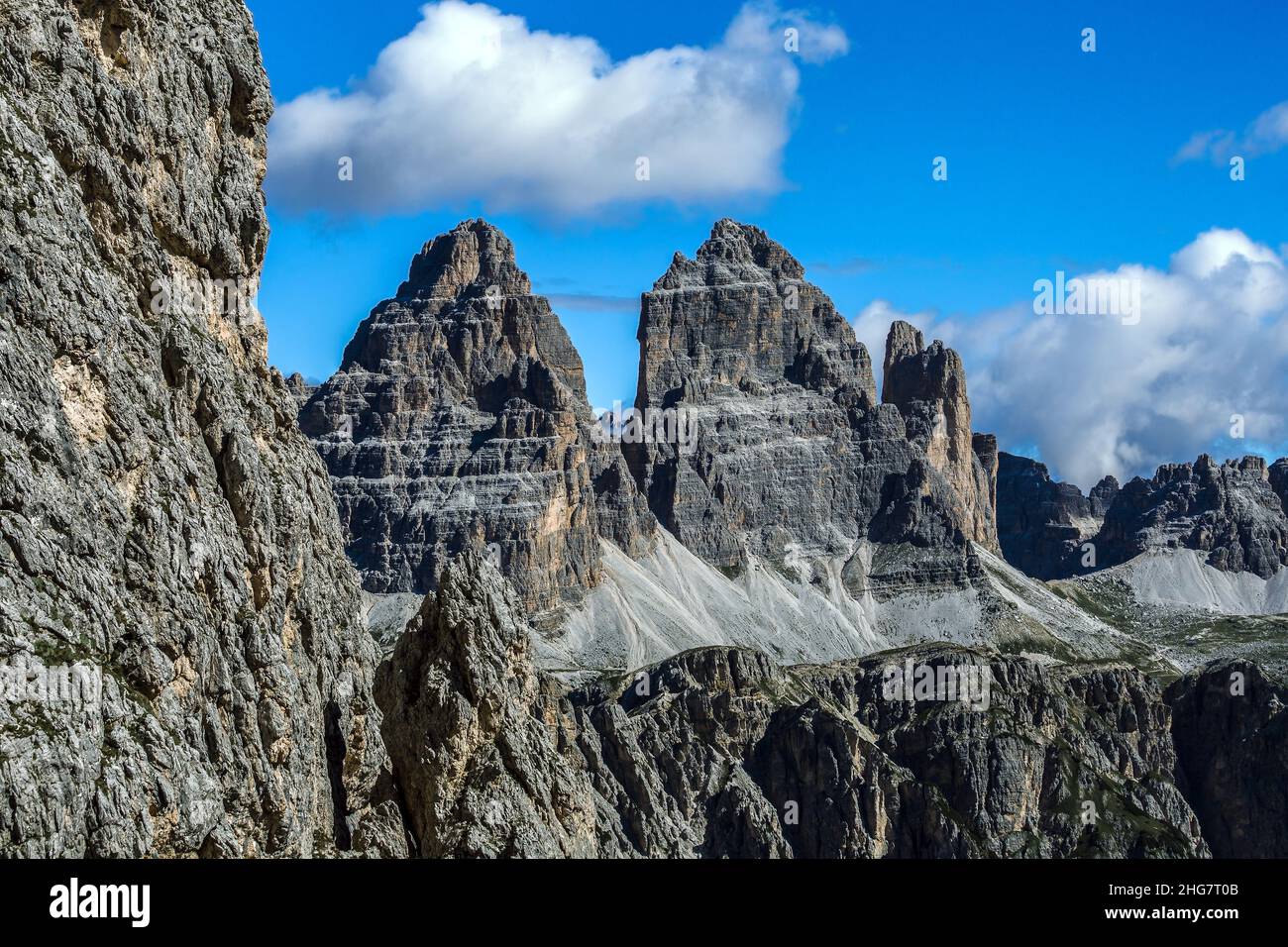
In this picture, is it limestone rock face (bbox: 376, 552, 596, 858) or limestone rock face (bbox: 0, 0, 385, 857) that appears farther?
limestone rock face (bbox: 376, 552, 596, 858)

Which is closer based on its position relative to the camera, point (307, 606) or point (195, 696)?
point (195, 696)

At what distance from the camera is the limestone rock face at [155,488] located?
43531 mm

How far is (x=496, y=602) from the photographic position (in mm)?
69312

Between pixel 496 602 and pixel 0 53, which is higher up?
pixel 0 53

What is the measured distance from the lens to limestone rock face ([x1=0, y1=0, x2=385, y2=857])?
143ft

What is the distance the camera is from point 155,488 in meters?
55.1

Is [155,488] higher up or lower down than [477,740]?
higher up

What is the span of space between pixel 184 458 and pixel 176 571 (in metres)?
4.95

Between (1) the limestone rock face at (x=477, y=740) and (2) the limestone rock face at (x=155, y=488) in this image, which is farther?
(1) the limestone rock face at (x=477, y=740)

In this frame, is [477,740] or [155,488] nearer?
[155,488]
